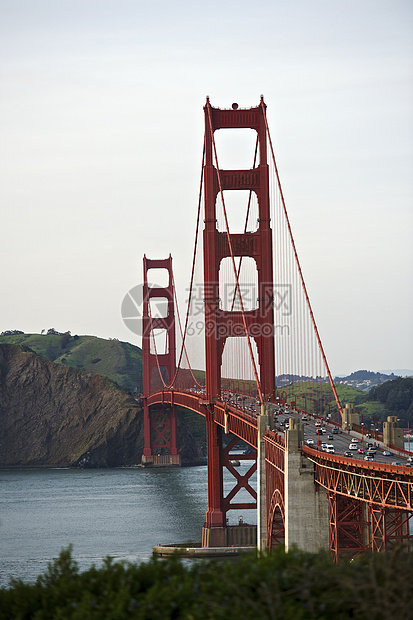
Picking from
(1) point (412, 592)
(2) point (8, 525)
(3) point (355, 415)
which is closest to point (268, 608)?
(1) point (412, 592)

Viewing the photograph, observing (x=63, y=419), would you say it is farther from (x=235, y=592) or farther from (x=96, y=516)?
(x=235, y=592)

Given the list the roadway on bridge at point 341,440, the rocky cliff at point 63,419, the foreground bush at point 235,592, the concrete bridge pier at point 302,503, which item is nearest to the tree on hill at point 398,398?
the rocky cliff at point 63,419

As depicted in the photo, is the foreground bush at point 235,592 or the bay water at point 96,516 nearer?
the foreground bush at point 235,592

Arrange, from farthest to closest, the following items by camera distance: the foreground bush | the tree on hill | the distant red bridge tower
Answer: the tree on hill → the distant red bridge tower → the foreground bush

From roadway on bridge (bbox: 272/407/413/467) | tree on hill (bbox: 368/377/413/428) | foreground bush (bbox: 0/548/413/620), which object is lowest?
foreground bush (bbox: 0/548/413/620)

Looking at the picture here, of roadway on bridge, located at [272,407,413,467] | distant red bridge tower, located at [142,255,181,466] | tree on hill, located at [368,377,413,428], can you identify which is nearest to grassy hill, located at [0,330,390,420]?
tree on hill, located at [368,377,413,428]

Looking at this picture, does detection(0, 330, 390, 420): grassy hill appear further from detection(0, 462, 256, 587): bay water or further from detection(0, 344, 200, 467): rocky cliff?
detection(0, 462, 256, 587): bay water

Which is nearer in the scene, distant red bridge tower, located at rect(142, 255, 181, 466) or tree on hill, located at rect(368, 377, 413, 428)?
distant red bridge tower, located at rect(142, 255, 181, 466)

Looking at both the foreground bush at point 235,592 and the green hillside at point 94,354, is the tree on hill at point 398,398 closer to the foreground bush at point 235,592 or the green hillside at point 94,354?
the green hillside at point 94,354
